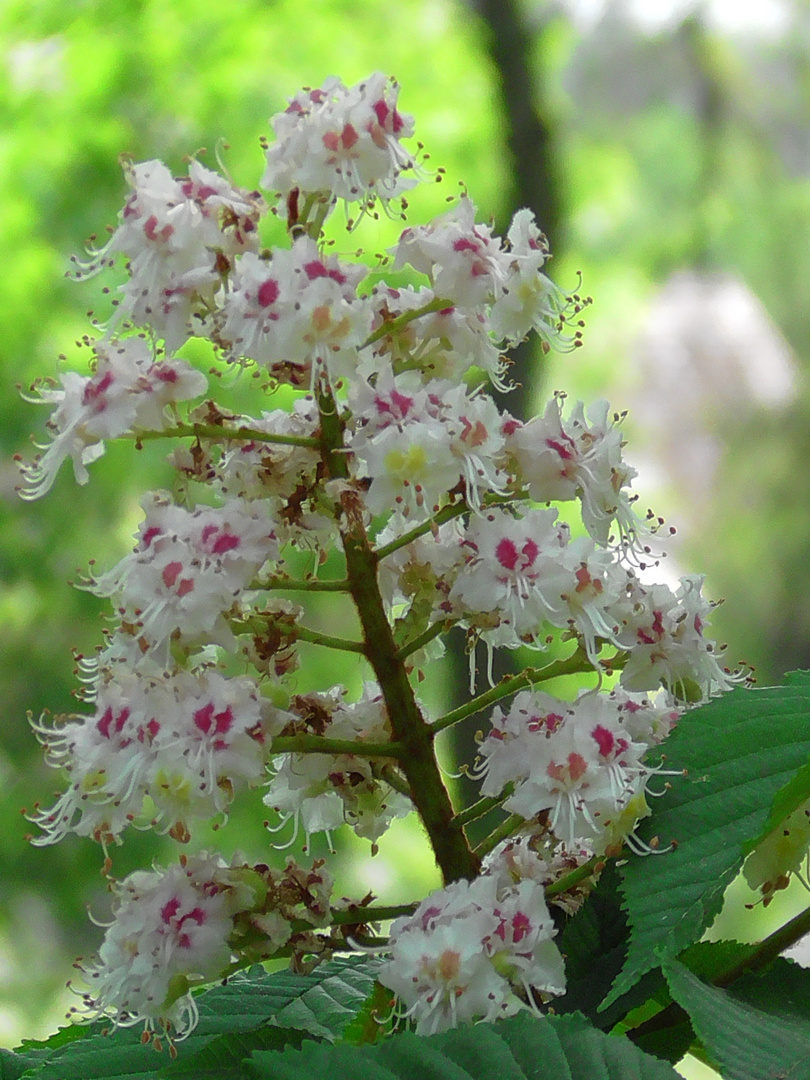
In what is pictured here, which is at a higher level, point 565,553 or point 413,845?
point 413,845

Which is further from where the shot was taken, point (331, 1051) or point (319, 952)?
point (319, 952)

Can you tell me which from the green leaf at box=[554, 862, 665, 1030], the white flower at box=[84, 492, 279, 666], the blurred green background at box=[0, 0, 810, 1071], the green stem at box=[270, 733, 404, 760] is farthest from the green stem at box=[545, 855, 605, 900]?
the blurred green background at box=[0, 0, 810, 1071]

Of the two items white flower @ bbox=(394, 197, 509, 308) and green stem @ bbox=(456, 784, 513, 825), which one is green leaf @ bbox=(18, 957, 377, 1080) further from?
white flower @ bbox=(394, 197, 509, 308)

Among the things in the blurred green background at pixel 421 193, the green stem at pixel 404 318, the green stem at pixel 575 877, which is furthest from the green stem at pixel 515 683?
the blurred green background at pixel 421 193

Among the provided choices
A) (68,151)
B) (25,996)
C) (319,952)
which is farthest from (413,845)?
(319,952)

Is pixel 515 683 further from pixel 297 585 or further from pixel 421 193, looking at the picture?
pixel 421 193

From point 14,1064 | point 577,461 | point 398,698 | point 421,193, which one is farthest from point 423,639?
point 421,193

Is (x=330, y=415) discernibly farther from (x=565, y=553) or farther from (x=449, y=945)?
(x=449, y=945)
